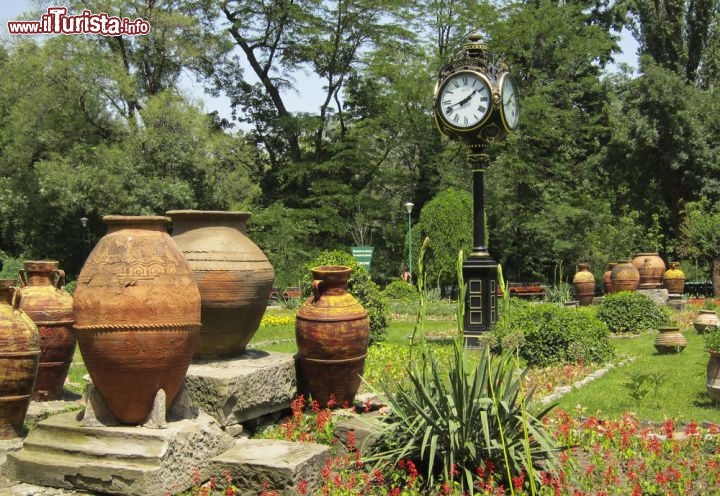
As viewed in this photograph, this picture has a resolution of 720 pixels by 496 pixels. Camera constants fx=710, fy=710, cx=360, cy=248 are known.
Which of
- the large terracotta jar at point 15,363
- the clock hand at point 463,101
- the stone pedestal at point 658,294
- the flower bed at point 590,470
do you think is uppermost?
the clock hand at point 463,101

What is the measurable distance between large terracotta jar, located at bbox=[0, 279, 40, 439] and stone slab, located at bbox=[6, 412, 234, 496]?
740 mm

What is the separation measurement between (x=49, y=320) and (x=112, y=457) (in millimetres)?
3005

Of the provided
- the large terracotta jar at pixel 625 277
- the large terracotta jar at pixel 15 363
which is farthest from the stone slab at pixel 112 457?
the large terracotta jar at pixel 625 277

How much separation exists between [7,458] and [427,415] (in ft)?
9.66

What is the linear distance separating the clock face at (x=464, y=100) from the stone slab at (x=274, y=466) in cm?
777

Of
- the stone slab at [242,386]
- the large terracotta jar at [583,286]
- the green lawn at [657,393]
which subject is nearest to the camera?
the stone slab at [242,386]

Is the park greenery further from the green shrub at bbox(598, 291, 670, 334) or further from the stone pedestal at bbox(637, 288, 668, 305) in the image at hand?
the green shrub at bbox(598, 291, 670, 334)

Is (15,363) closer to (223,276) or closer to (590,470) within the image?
(223,276)

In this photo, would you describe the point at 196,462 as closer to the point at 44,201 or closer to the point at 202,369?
the point at 202,369

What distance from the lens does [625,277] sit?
1786 cm

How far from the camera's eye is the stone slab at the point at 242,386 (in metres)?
5.55

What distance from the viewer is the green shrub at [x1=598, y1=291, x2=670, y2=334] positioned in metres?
14.1

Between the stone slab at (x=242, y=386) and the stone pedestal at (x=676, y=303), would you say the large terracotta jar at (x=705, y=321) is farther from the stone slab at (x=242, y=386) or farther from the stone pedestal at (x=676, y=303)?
the stone slab at (x=242, y=386)

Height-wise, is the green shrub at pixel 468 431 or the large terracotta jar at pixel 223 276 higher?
the large terracotta jar at pixel 223 276
